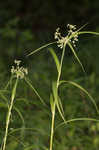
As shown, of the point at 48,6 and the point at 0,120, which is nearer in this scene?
the point at 0,120

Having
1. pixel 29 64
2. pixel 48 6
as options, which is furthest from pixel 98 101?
pixel 48 6

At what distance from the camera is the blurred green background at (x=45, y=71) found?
3693 millimetres

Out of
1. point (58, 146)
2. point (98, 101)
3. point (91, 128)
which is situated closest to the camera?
point (58, 146)

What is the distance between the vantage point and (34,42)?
294 inches

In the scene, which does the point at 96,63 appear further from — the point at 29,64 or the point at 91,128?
the point at 91,128

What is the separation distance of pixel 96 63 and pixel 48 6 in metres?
3.34

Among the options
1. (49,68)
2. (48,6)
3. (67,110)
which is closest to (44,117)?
(67,110)

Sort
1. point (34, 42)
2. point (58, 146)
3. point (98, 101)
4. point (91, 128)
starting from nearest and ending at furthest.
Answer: point (58, 146)
point (91, 128)
point (98, 101)
point (34, 42)

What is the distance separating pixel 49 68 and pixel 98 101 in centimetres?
81

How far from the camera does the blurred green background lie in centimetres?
369

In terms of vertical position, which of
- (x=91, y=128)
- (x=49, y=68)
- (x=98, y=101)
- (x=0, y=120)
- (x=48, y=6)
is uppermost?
(x=48, y=6)

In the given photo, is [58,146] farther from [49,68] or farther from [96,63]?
[96,63]

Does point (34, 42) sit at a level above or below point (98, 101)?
above

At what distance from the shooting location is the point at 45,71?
5.41m
